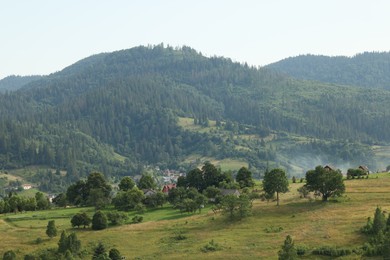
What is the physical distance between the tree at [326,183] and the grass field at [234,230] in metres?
2.19

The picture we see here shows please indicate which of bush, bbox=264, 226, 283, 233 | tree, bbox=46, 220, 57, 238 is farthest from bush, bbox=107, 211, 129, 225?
bush, bbox=264, 226, 283, 233

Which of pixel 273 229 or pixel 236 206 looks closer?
pixel 273 229

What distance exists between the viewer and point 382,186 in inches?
4045

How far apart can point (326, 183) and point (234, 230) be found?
21714 mm

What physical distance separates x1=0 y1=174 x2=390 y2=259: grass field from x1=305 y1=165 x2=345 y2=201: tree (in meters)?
2.19

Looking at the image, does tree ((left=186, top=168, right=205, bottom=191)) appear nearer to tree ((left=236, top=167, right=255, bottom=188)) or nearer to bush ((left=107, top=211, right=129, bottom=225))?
tree ((left=236, top=167, right=255, bottom=188))

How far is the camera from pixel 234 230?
83.1 m

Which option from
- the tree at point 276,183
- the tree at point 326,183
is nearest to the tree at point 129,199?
the tree at point 276,183

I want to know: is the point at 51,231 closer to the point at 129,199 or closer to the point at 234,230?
the point at 129,199

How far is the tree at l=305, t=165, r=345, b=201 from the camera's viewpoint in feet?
304

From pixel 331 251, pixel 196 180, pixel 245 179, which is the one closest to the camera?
pixel 331 251

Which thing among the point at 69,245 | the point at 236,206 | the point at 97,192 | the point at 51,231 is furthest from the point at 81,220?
the point at 236,206

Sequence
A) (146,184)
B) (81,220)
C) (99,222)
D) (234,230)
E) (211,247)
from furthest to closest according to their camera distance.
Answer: (146,184) → (81,220) → (99,222) → (234,230) → (211,247)

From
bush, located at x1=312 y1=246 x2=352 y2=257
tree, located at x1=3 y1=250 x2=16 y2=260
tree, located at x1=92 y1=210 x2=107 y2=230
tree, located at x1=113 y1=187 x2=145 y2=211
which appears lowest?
bush, located at x1=312 y1=246 x2=352 y2=257
